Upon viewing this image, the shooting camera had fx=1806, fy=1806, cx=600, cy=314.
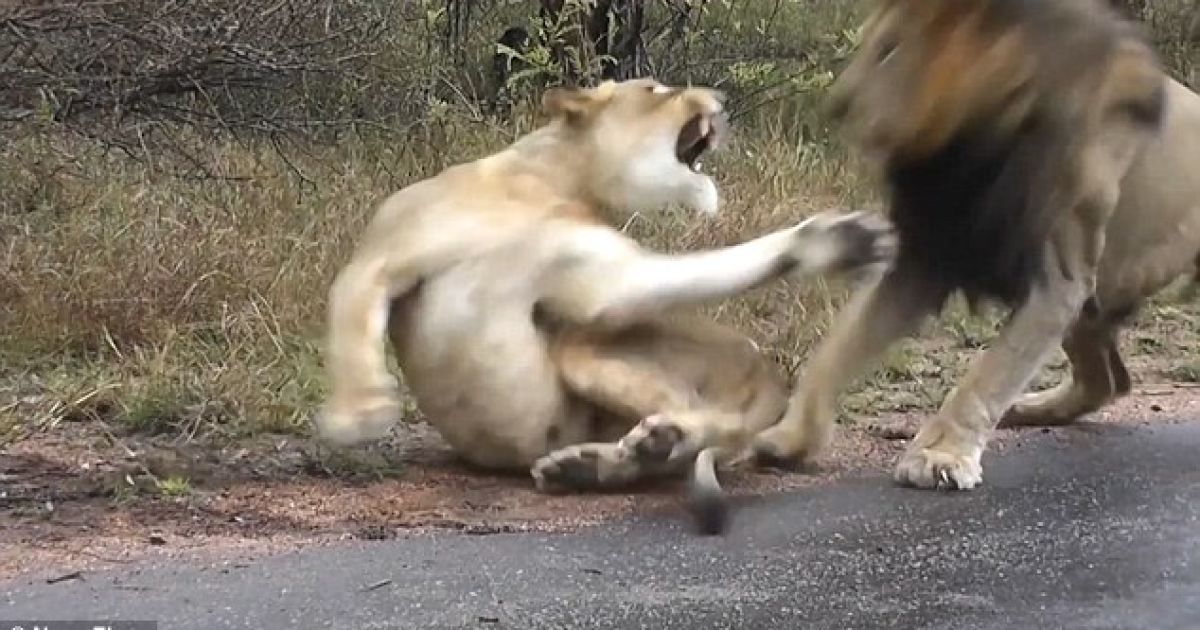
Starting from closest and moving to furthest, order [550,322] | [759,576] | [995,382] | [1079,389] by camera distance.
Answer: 1. [759,576]
2. [550,322]
3. [995,382]
4. [1079,389]

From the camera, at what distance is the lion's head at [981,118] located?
433cm

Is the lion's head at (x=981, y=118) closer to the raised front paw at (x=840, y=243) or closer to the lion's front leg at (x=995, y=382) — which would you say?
the lion's front leg at (x=995, y=382)

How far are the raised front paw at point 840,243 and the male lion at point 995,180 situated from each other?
0.31 metres

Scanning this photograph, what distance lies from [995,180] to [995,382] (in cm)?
55

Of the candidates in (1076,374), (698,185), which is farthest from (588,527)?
(1076,374)

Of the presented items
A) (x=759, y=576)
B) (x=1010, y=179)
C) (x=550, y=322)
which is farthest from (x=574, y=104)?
(x=759, y=576)

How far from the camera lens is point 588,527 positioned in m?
4.04

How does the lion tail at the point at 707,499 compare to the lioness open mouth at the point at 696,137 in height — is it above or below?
below

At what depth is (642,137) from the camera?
469 centimetres

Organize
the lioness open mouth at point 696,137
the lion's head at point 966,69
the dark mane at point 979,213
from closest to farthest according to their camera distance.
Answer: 1. the lion's head at point 966,69
2. the dark mane at point 979,213
3. the lioness open mouth at point 696,137

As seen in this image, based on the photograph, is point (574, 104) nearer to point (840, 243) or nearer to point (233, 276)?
point (840, 243)

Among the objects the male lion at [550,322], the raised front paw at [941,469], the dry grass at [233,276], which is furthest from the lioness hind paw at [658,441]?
the dry grass at [233,276]

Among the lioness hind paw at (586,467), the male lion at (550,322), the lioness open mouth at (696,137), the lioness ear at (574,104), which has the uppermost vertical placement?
the lioness ear at (574,104)

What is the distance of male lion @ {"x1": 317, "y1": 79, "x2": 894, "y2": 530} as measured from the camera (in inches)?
167
